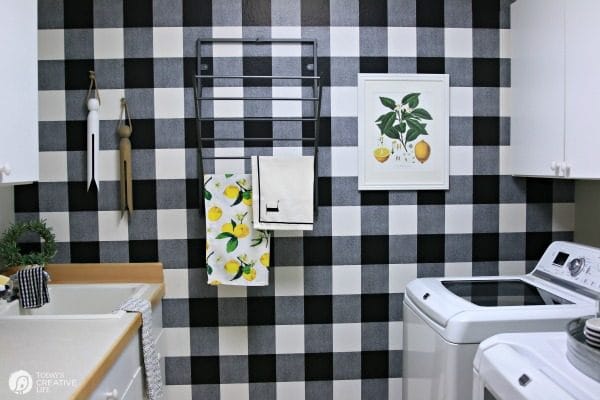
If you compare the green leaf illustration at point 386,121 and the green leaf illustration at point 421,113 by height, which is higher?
the green leaf illustration at point 421,113

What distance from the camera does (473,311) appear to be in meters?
1.78

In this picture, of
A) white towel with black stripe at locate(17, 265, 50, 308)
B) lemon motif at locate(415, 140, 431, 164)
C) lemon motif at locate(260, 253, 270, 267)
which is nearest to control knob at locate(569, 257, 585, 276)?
lemon motif at locate(415, 140, 431, 164)

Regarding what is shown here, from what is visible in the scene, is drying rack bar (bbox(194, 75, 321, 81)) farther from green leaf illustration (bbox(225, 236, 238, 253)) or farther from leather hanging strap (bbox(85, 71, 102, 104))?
green leaf illustration (bbox(225, 236, 238, 253))

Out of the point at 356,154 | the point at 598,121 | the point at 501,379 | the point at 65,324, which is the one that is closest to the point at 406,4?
the point at 356,154

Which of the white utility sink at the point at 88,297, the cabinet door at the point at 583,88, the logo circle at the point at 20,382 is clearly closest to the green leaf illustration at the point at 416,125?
the cabinet door at the point at 583,88

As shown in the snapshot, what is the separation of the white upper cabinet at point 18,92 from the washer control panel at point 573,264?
1936mm

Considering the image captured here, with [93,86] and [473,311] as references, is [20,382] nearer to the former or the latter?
[473,311]

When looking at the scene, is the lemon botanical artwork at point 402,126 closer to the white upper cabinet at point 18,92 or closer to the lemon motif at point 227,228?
the lemon motif at point 227,228

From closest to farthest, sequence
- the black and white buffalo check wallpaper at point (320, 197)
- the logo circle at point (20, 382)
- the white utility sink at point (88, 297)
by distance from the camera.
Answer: the logo circle at point (20, 382), the white utility sink at point (88, 297), the black and white buffalo check wallpaper at point (320, 197)

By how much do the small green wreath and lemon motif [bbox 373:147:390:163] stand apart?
1.41m

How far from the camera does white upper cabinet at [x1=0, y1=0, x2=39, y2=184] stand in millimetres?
1567

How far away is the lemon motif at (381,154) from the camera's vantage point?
240 cm

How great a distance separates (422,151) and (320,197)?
492 mm

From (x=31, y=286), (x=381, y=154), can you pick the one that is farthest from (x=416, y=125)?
(x=31, y=286)
